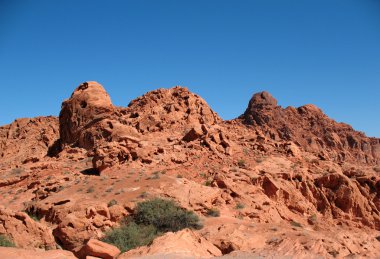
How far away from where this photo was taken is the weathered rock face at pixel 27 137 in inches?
1908

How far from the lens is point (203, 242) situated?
11953 mm

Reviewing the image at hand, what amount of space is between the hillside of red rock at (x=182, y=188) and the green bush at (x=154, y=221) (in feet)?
1.57

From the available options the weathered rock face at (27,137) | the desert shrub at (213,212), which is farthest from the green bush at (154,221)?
the weathered rock face at (27,137)

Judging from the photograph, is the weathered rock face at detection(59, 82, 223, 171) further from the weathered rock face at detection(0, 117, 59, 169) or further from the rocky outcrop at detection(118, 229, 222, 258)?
the weathered rock face at detection(0, 117, 59, 169)

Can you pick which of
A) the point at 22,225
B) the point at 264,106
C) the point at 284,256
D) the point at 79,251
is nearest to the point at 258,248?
the point at 284,256

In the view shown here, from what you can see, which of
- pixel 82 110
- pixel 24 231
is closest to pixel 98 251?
pixel 24 231

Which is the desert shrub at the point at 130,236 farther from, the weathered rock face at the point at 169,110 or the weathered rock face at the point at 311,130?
the weathered rock face at the point at 311,130

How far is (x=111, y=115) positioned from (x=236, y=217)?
17619 millimetres

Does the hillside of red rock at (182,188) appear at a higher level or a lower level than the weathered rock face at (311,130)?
lower

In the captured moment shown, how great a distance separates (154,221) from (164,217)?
41cm

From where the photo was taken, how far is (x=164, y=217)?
15891 mm

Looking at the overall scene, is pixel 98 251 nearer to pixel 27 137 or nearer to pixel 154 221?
pixel 154 221

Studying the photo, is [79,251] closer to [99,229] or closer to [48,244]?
[48,244]

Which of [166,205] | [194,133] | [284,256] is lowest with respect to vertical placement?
[284,256]
